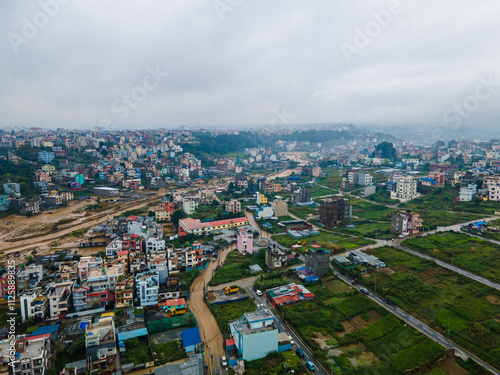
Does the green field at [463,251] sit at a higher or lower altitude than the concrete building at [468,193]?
lower

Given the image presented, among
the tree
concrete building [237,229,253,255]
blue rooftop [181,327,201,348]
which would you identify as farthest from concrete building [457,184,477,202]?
blue rooftop [181,327,201,348]

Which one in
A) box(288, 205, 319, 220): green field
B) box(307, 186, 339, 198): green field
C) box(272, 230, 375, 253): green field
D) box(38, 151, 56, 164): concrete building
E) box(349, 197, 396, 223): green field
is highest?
box(38, 151, 56, 164): concrete building

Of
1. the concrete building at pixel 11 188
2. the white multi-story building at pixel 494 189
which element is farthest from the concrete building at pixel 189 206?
the white multi-story building at pixel 494 189

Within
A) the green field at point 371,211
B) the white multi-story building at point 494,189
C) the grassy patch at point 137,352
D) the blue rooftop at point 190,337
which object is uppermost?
the white multi-story building at point 494,189

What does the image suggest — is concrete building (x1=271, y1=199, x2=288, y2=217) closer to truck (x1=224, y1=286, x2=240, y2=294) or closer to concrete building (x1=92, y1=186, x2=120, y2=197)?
truck (x1=224, y1=286, x2=240, y2=294)

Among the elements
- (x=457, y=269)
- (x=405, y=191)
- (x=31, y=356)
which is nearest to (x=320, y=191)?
(x=405, y=191)

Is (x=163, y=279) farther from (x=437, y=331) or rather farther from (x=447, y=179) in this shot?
(x=447, y=179)

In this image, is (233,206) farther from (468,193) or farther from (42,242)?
(468,193)

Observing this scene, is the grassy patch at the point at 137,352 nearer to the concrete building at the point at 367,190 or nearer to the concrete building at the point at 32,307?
the concrete building at the point at 32,307
